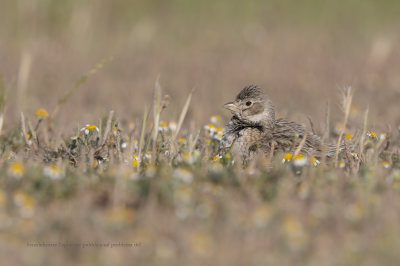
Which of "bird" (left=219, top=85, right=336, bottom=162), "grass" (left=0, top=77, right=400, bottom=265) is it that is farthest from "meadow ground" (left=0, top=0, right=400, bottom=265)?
"bird" (left=219, top=85, right=336, bottom=162)

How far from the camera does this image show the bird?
567cm

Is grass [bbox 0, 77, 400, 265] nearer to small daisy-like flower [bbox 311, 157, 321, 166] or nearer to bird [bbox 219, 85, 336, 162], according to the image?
small daisy-like flower [bbox 311, 157, 321, 166]

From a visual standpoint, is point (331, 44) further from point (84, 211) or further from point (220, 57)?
point (84, 211)

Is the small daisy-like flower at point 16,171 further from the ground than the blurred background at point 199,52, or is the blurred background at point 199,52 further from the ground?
the blurred background at point 199,52

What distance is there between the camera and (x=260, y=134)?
603cm

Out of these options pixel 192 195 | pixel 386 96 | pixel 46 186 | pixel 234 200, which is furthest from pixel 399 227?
pixel 386 96

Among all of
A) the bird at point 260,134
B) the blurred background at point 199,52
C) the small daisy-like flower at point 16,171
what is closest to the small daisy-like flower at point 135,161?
the bird at point 260,134

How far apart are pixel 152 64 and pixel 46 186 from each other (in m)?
8.22

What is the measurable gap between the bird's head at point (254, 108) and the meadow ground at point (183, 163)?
35 centimetres

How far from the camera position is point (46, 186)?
394 centimetres

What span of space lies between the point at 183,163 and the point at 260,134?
1604 mm

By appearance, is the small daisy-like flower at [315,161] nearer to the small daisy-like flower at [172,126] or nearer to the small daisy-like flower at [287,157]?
the small daisy-like flower at [287,157]

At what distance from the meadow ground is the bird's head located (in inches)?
13.7

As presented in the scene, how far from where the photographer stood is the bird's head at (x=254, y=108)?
6.27m
